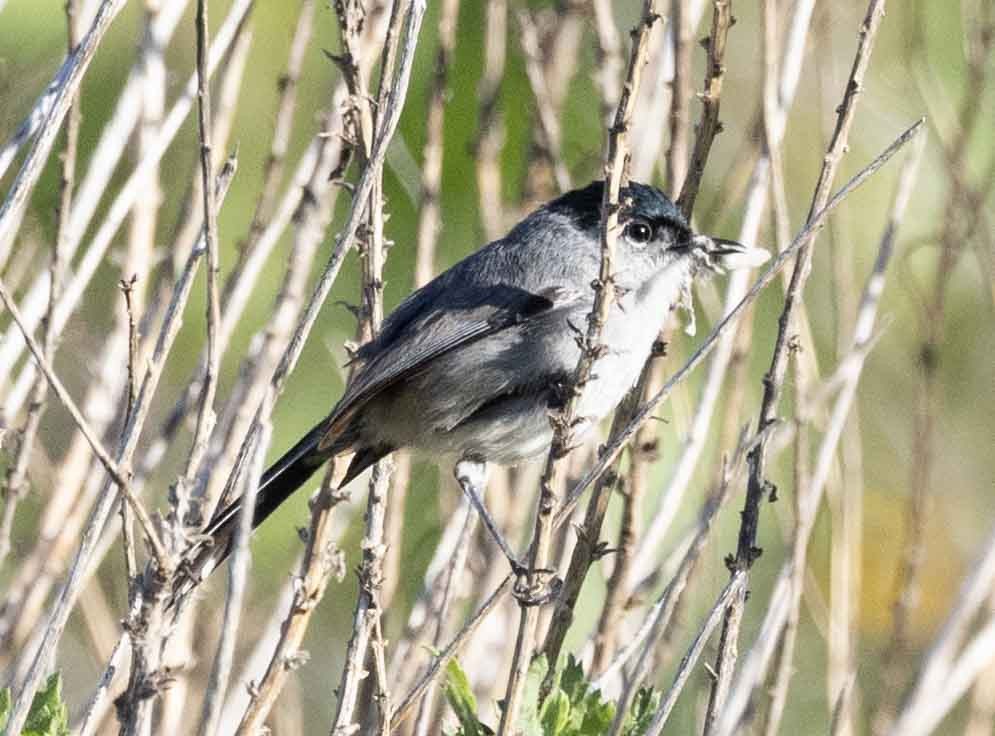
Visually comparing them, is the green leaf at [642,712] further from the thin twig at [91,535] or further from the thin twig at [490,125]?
the thin twig at [490,125]

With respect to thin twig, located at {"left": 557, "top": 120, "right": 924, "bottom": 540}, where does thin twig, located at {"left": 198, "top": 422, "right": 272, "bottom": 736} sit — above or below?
below

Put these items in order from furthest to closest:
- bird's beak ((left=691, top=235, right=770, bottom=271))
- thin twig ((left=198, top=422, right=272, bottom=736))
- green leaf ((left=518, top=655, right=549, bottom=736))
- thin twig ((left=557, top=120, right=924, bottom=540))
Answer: bird's beak ((left=691, top=235, right=770, bottom=271))
green leaf ((left=518, top=655, right=549, bottom=736))
thin twig ((left=557, top=120, right=924, bottom=540))
thin twig ((left=198, top=422, right=272, bottom=736))

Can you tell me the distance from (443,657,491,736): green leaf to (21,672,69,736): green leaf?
0.56 meters

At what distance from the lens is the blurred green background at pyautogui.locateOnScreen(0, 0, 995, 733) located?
3.68 metres

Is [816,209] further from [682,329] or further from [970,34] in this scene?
[682,329]

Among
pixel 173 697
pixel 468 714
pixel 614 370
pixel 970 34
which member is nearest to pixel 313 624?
pixel 173 697

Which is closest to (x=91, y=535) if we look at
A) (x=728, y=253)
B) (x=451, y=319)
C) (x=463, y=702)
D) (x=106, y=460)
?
(x=106, y=460)

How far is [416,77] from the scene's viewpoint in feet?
13.1

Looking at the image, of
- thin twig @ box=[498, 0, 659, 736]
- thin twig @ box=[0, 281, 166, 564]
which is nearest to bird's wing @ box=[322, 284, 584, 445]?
thin twig @ box=[498, 0, 659, 736]

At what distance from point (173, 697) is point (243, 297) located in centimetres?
78

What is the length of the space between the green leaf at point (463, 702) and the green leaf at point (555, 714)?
0.28ft

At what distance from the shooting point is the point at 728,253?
2.91 metres

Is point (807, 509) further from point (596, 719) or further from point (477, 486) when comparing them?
point (477, 486)

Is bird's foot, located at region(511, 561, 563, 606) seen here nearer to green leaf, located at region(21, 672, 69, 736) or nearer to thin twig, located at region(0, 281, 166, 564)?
thin twig, located at region(0, 281, 166, 564)
